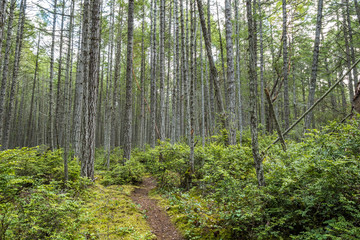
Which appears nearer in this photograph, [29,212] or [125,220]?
[29,212]

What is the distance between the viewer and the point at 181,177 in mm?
6297

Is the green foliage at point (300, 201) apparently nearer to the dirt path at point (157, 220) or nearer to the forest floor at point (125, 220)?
the dirt path at point (157, 220)

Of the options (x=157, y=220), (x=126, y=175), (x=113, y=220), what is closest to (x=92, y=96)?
(x=126, y=175)

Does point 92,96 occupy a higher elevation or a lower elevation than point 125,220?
higher

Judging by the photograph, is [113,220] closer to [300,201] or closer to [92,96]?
[300,201]

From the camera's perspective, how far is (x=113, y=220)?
3.92 metres

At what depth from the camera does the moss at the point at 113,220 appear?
10.6ft

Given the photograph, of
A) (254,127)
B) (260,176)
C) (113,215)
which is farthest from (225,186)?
(113,215)

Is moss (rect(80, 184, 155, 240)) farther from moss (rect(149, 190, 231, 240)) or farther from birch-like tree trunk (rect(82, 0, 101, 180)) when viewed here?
birch-like tree trunk (rect(82, 0, 101, 180))

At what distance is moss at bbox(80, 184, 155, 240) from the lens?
3.24m

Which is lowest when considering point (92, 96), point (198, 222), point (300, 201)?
point (198, 222)

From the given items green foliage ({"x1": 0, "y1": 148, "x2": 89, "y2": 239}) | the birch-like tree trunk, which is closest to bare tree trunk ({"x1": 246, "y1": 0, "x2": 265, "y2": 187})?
green foliage ({"x1": 0, "y1": 148, "x2": 89, "y2": 239})

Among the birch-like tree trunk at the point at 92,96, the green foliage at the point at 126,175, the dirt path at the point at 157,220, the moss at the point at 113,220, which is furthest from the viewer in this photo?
the green foliage at the point at 126,175

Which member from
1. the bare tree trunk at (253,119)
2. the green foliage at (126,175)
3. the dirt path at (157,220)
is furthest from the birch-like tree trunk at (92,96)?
the bare tree trunk at (253,119)
